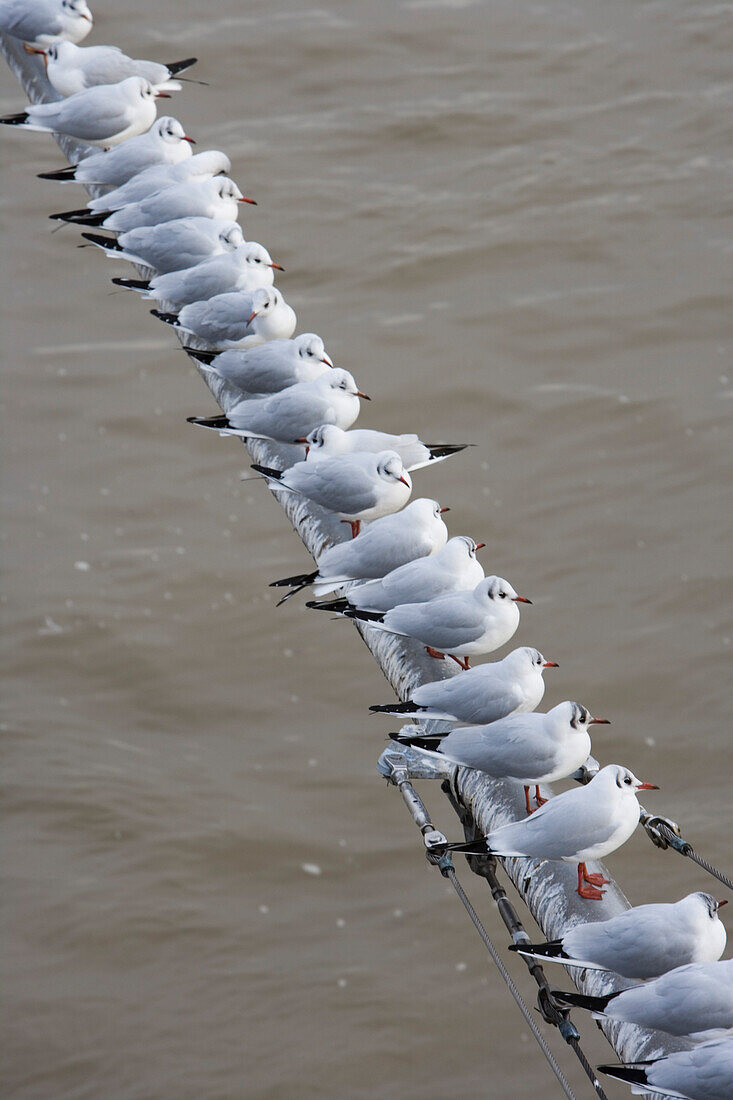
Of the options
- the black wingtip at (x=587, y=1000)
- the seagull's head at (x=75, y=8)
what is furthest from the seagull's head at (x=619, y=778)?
the seagull's head at (x=75, y=8)

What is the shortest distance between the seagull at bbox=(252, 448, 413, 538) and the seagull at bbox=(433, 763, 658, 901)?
938mm

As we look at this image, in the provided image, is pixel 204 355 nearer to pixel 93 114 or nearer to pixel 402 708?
pixel 93 114

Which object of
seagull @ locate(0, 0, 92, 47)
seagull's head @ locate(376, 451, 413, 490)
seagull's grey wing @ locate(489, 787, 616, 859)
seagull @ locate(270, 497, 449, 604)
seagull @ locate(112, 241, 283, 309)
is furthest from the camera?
seagull @ locate(0, 0, 92, 47)

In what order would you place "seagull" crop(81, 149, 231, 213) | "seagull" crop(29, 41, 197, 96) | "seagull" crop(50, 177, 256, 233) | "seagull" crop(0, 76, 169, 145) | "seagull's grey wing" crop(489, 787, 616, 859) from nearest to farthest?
"seagull's grey wing" crop(489, 787, 616, 859) < "seagull" crop(50, 177, 256, 233) < "seagull" crop(81, 149, 231, 213) < "seagull" crop(0, 76, 169, 145) < "seagull" crop(29, 41, 197, 96)

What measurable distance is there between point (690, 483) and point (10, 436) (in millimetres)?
4398

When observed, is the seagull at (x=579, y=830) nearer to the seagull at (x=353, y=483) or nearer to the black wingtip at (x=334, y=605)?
the black wingtip at (x=334, y=605)

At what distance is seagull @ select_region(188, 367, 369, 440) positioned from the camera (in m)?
3.77

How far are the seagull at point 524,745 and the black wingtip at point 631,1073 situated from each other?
61 cm

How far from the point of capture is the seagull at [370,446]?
3.72m

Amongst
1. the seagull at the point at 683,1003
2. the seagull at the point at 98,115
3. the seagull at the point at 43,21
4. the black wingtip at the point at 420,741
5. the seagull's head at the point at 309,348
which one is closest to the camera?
the seagull at the point at 683,1003

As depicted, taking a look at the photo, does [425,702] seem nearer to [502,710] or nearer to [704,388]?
[502,710]

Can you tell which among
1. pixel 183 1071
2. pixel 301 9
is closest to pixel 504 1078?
pixel 183 1071

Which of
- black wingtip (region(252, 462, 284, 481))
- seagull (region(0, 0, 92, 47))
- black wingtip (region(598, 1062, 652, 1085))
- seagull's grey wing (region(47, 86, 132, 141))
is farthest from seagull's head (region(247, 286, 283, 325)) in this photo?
black wingtip (region(598, 1062, 652, 1085))

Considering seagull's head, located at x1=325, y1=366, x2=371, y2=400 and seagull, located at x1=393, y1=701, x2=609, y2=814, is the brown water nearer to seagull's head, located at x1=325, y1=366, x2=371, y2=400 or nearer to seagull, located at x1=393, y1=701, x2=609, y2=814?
seagull's head, located at x1=325, y1=366, x2=371, y2=400
